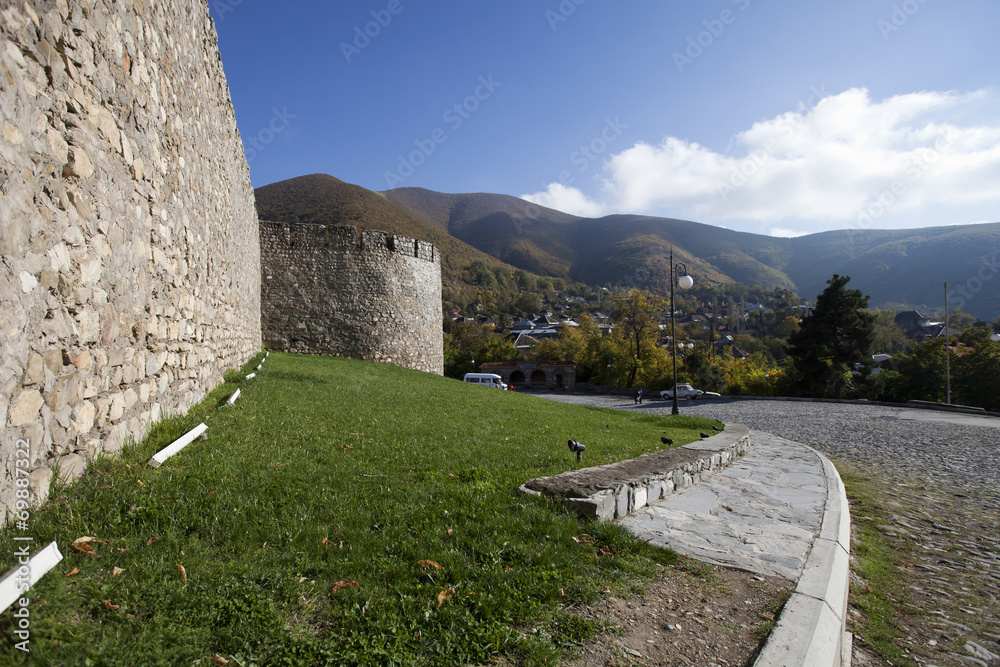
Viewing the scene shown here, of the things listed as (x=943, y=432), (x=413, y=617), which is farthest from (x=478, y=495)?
(x=943, y=432)

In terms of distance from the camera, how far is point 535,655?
82.8 inches

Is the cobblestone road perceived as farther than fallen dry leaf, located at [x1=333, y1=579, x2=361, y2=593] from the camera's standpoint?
Yes

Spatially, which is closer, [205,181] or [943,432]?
[205,181]

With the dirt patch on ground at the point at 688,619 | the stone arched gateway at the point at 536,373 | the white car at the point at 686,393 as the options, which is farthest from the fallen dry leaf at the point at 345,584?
the stone arched gateway at the point at 536,373

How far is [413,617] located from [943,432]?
55.8ft

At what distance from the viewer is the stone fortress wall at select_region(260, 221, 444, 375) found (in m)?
17.1

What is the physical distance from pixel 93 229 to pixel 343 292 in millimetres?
15281

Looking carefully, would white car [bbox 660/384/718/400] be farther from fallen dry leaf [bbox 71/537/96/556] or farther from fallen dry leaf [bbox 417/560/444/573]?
fallen dry leaf [bbox 71/537/96/556]

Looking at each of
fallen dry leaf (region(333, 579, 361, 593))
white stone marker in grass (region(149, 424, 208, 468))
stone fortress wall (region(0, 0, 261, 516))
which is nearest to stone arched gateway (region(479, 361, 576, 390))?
stone fortress wall (region(0, 0, 261, 516))

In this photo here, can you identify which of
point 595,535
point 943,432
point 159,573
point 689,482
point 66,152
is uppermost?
point 66,152

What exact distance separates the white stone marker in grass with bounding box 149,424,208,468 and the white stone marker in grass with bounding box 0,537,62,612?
124 centimetres

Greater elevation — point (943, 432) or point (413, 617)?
point (413, 617)

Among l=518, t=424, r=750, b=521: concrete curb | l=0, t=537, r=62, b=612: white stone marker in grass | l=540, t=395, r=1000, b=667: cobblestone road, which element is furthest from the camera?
l=518, t=424, r=750, b=521: concrete curb

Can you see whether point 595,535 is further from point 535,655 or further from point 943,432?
point 943,432
